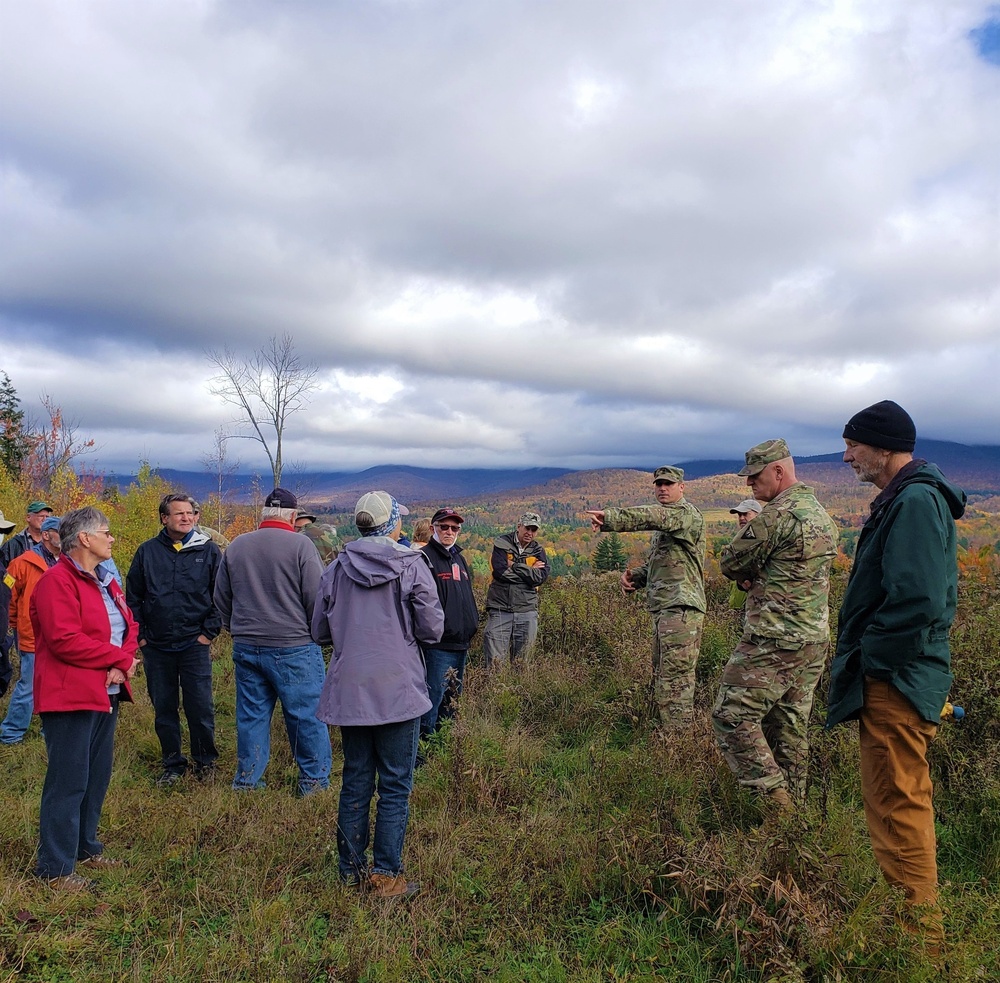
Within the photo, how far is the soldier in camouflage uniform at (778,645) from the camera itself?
13.4ft

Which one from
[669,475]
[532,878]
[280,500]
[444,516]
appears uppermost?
[669,475]

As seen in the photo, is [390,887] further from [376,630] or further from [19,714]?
[19,714]

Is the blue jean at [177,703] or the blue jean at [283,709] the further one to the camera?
the blue jean at [177,703]

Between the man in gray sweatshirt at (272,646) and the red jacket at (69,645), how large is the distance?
134 centimetres

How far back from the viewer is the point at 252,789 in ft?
16.4

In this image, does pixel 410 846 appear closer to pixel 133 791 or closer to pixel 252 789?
pixel 252 789

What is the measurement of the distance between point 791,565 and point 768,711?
0.94 meters

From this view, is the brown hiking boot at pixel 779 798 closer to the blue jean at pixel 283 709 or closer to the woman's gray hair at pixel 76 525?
the blue jean at pixel 283 709

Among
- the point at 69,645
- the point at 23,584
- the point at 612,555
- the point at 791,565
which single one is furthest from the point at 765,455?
the point at 612,555

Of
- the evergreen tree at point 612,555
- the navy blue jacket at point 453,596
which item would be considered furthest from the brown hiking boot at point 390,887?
the evergreen tree at point 612,555

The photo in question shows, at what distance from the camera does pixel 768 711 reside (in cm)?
415

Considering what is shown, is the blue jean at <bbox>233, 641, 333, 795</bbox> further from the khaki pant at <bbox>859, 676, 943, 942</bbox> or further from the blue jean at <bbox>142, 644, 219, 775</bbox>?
the khaki pant at <bbox>859, 676, 943, 942</bbox>

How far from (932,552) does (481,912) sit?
283 cm

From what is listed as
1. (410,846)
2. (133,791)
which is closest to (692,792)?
(410,846)
